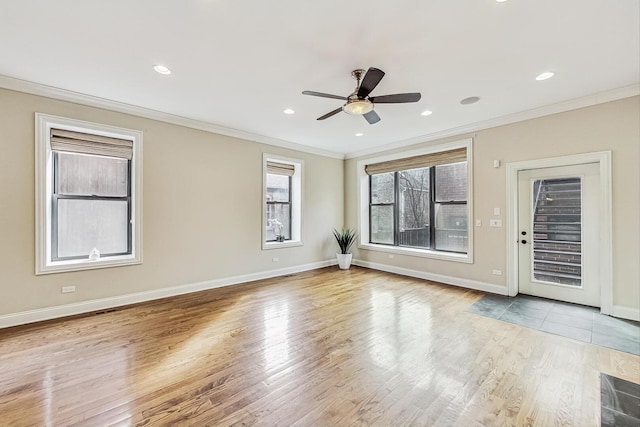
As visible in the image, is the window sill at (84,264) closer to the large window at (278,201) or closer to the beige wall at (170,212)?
the beige wall at (170,212)

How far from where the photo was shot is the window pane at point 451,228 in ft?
16.7

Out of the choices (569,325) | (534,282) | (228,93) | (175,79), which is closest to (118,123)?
(175,79)

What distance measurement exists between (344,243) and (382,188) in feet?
5.25

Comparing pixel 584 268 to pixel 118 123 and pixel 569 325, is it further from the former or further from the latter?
pixel 118 123

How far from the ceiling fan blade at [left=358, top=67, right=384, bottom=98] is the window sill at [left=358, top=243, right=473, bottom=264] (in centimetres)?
357

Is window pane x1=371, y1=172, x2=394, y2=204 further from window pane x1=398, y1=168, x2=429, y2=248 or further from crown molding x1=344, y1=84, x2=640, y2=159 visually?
crown molding x1=344, y1=84, x2=640, y2=159

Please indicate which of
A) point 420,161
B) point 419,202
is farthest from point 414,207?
point 420,161

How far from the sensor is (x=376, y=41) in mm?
2404

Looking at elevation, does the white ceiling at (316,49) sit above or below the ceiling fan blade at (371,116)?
above

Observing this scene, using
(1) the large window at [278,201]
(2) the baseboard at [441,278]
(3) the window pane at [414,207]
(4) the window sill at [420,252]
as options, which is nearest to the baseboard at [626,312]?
(2) the baseboard at [441,278]

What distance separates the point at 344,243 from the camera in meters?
6.50

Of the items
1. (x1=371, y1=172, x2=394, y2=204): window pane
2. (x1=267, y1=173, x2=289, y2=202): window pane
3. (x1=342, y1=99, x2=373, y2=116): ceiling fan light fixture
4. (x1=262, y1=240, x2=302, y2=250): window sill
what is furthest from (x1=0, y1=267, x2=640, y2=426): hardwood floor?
(x1=371, y1=172, x2=394, y2=204): window pane

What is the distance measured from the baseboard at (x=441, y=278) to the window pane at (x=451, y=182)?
1474 mm

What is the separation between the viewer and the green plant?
21.3 feet
